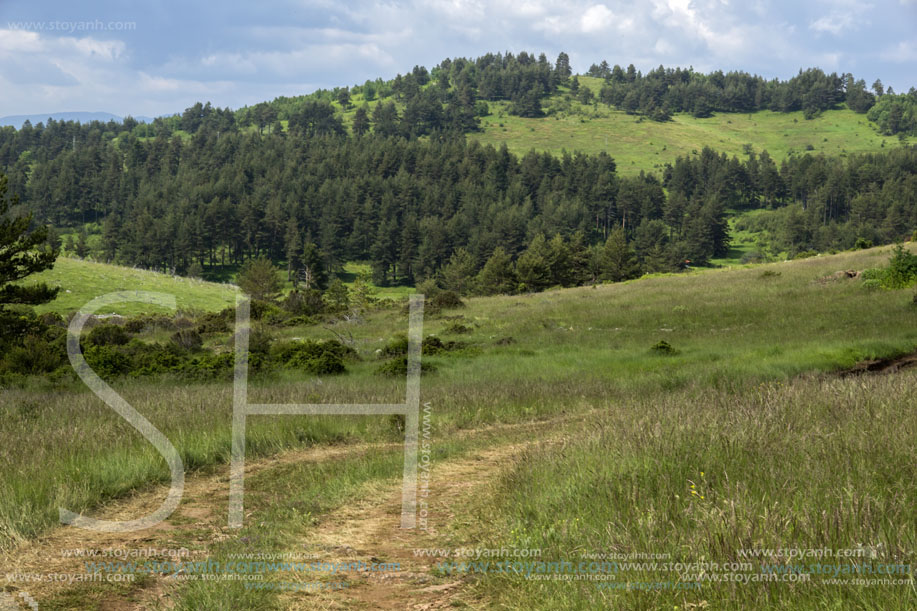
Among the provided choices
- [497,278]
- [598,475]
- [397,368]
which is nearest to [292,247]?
[497,278]

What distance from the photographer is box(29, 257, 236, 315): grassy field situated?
47.0m

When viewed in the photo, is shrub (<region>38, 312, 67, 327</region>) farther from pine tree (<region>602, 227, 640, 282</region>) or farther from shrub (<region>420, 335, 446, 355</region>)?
pine tree (<region>602, 227, 640, 282</region>)

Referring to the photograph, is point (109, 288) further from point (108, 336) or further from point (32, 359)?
point (32, 359)

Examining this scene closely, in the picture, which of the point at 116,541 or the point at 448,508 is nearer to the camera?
the point at 116,541

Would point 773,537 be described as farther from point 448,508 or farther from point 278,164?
point 278,164

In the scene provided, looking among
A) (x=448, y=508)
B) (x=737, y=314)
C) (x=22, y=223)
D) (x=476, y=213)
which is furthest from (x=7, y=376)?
(x=476, y=213)

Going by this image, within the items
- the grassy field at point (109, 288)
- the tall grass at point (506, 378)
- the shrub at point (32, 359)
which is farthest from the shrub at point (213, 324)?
the shrub at point (32, 359)

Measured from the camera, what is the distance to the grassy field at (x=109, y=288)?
47.0 metres

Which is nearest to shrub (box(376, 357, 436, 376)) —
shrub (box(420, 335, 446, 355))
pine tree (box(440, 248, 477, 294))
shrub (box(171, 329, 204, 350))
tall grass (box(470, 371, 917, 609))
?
Result: shrub (box(420, 335, 446, 355))

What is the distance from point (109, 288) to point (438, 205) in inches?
4172

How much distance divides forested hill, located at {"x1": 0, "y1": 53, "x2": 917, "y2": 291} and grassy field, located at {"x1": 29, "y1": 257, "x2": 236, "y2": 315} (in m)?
30.2

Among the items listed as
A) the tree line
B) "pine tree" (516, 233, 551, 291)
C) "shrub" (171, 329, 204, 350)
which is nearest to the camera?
"shrub" (171, 329, 204, 350)

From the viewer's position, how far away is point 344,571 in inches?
177

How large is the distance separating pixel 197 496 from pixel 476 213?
137012 millimetres
